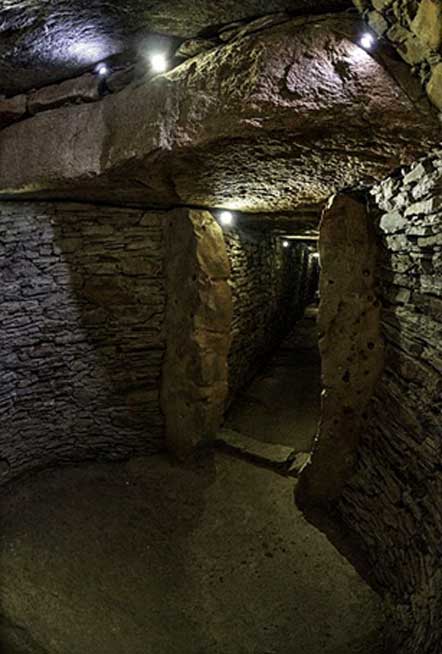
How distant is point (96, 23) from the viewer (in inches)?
115

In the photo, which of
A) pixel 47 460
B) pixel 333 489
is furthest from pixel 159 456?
pixel 333 489

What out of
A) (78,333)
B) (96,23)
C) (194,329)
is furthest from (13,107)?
(194,329)

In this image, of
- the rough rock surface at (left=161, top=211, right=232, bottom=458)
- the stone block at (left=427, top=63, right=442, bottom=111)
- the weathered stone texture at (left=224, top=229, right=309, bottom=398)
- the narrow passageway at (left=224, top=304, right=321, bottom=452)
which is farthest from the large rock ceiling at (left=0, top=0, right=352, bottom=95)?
the narrow passageway at (left=224, top=304, right=321, bottom=452)

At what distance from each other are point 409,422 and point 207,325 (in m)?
2.70

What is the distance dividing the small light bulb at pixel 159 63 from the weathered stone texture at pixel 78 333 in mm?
1854

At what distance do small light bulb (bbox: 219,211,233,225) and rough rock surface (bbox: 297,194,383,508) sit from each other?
1.83 m

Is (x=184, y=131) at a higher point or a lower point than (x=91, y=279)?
higher

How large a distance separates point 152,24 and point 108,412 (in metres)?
4.10

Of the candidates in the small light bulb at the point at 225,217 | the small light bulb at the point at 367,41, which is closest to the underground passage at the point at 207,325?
the small light bulb at the point at 367,41

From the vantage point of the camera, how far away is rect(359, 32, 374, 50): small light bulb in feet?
7.44

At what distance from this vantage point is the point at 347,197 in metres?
3.72

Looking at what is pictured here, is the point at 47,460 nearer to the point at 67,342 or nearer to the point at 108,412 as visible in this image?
the point at 108,412

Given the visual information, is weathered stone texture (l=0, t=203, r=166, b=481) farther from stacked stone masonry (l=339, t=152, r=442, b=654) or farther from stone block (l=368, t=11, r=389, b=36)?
stone block (l=368, t=11, r=389, b=36)

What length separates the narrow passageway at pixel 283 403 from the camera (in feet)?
20.0
